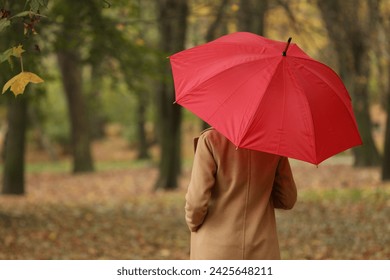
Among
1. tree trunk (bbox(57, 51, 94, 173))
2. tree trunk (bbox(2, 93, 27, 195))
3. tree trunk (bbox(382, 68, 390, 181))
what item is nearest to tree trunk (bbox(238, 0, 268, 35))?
tree trunk (bbox(382, 68, 390, 181))

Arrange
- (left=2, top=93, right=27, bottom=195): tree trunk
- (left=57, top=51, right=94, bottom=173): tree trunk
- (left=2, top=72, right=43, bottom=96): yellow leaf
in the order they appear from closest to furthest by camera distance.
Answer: (left=2, top=72, right=43, bottom=96): yellow leaf
(left=2, top=93, right=27, bottom=195): tree trunk
(left=57, top=51, right=94, bottom=173): tree trunk

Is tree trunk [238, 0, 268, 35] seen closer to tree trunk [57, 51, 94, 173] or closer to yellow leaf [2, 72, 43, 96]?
yellow leaf [2, 72, 43, 96]

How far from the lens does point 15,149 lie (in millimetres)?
15156

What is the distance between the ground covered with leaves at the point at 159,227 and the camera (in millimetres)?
8539

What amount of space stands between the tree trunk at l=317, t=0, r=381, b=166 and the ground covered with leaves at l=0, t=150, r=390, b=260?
2.86 metres

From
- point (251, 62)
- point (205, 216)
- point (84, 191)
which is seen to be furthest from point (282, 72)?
point (84, 191)

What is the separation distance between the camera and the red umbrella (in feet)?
11.2

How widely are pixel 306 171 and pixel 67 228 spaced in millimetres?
13535

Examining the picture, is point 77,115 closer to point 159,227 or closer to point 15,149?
point 15,149

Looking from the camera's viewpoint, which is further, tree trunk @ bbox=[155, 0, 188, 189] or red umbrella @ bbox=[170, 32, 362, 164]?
tree trunk @ bbox=[155, 0, 188, 189]

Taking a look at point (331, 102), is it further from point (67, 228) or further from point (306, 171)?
point (306, 171)

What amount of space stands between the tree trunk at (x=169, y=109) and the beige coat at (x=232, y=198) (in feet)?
34.9

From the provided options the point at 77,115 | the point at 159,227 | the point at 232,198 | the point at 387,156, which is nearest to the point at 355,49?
the point at 387,156

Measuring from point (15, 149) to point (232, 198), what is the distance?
12.6 meters
